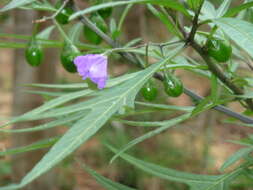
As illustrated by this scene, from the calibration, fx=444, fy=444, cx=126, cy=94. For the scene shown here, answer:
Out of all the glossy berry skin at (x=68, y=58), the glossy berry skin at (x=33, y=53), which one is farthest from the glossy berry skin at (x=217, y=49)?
the glossy berry skin at (x=33, y=53)

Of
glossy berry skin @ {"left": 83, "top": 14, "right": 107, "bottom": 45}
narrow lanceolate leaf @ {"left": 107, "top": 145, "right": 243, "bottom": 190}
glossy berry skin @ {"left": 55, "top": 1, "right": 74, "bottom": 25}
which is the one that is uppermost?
glossy berry skin @ {"left": 55, "top": 1, "right": 74, "bottom": 25}

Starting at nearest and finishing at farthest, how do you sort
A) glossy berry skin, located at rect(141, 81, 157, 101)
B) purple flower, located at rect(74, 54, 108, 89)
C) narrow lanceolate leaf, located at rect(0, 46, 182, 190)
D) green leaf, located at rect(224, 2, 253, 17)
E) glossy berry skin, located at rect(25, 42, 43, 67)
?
narrow lanceolate leaf, located at rect(0, 46, 182, 190) < green leaf, located at rect(224, 2, 253, 17) < purple flower, located at rect(74, 54, 108, 89) < glossy berry skin, located at rect(141, 81, 157, 101) < glossy berry skin, located at rect(25, 42, 43, 67)

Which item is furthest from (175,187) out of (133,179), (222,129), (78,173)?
(222,129)

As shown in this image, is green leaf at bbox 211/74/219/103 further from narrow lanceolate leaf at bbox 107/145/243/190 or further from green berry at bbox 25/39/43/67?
green berry at bbox 25/39/43/67

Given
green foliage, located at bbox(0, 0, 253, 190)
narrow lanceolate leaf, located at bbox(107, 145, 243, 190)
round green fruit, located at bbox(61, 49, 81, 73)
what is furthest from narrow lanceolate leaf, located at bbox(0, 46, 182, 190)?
narrow lanceolate leaf, located at bbox(107, 145, 243, 190)

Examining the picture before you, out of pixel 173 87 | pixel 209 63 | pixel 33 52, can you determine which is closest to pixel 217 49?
pixel 209 63

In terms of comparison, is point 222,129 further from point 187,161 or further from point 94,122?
point 94,122

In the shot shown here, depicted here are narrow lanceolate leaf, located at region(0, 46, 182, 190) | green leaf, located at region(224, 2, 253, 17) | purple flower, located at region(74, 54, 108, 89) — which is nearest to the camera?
narrow lanceolate leaf, located at region(0, 46, 182, 190)

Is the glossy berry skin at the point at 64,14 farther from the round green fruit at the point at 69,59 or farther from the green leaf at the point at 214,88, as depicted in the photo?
the green leaf at the point at 214,88

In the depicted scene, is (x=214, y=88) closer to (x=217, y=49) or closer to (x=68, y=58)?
(x=217, y=49)
